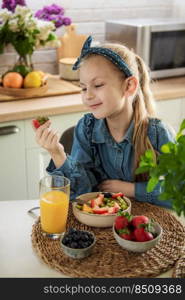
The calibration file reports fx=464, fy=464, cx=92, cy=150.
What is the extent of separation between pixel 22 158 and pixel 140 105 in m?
0.88

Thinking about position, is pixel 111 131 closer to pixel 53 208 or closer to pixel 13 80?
pixel 53 208

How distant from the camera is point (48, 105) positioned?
2.33 meters

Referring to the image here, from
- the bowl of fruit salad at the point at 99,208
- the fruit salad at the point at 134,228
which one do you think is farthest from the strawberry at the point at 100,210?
the fruit salad at the point at 134,228

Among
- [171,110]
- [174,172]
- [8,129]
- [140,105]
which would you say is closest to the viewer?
[174,172]

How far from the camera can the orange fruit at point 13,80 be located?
8.04ft

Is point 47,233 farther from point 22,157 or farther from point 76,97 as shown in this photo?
point 76,97

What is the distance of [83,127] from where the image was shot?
5.60ft

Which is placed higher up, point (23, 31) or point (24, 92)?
point (23, 31)

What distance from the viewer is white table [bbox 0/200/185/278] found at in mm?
1099

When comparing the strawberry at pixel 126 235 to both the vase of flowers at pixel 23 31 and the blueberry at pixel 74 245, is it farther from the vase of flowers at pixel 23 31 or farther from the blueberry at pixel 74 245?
the vase of flowers at pixel 23 31

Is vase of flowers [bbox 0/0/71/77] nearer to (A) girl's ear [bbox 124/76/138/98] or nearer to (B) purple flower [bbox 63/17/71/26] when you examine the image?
(B) purple flower [bbox 63/17/71/26]

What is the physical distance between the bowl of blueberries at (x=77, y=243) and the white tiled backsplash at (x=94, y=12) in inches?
74.1

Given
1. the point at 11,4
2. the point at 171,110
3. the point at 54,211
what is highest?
the point at 11,4

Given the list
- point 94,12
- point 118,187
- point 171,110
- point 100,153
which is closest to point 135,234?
point 118,187
